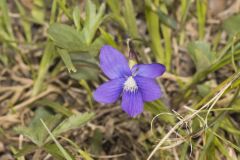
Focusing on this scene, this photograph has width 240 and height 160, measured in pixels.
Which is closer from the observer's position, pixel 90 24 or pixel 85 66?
pixel 90 24

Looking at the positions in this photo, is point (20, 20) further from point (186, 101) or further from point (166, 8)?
point (186, 101)

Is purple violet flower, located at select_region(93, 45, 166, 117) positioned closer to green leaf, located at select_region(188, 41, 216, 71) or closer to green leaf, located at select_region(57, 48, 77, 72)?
green leaf, located at select_region(57, 48, 77, 72)

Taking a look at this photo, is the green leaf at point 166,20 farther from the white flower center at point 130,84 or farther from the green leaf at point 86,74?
the white flower center at point 130,84

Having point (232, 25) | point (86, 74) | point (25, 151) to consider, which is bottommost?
point (25, 151)

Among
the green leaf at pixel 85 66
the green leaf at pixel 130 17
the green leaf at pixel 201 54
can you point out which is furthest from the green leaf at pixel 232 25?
the green leaf at pixel 85 66

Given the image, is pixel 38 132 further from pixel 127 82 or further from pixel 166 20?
pixel 166 20

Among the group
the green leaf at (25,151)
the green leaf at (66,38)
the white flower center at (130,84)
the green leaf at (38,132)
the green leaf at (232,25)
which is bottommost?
the green leaf at (25,151)

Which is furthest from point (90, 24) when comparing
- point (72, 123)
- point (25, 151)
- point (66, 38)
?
point (25, 151)
